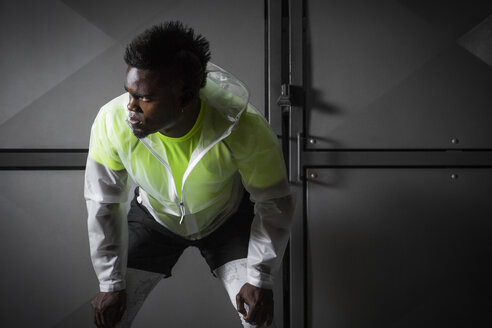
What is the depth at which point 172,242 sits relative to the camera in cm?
116

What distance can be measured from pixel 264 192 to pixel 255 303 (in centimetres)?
28

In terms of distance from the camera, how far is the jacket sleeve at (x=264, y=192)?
0.97 m

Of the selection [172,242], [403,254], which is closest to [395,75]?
[403,254]

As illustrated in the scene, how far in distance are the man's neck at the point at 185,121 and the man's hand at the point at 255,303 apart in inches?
17.0

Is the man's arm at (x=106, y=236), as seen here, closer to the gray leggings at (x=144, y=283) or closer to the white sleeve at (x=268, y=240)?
the gray leggings at (x=144, y=283)

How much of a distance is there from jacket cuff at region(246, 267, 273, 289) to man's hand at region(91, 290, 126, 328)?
34cm

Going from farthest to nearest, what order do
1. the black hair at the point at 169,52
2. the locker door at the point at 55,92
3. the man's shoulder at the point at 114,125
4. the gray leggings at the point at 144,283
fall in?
the locker door at the point at 55,92
the gray leggings at the point at 144,283
the man's shoulder at the point at 114,125
the black hair at the point at 169,52

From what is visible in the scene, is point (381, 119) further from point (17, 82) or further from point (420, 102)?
point (17, 82)

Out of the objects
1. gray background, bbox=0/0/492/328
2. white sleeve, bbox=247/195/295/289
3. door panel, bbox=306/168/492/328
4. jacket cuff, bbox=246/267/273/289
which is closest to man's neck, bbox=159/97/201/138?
white sleeve, bbox=247/195/295/289

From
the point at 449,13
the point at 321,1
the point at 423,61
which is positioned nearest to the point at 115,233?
the point at 321,1

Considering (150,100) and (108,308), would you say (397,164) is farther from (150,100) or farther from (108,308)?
(108,308)

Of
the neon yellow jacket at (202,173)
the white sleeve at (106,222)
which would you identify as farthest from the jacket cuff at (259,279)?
the white sleeve at (106,222)

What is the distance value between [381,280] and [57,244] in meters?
1.21

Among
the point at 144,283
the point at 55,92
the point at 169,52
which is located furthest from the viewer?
the point at 55,92
